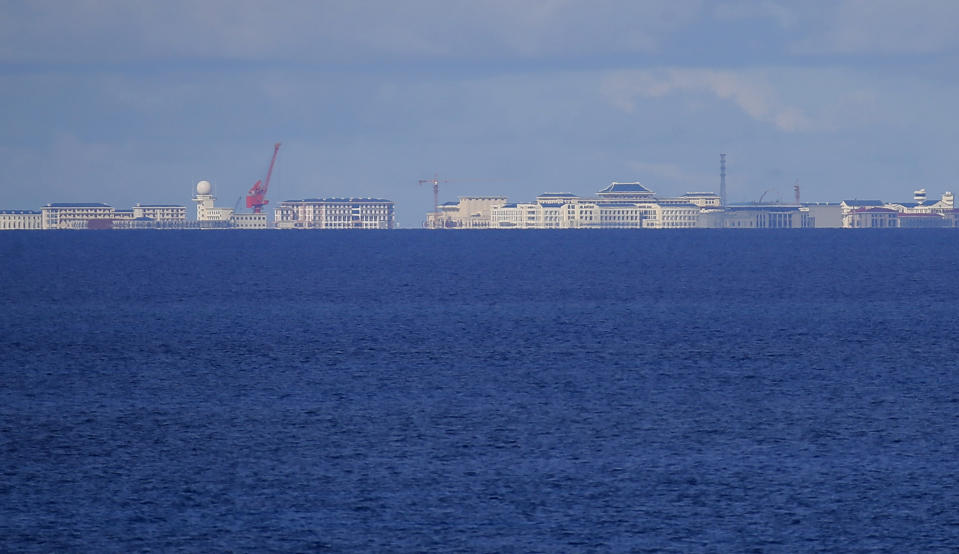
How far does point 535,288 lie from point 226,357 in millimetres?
47389

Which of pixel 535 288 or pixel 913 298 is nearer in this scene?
pixel 913 298

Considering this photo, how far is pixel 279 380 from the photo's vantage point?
50.3m

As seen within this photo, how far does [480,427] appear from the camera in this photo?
40.2m

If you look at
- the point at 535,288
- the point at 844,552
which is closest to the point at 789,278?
the point at 535,288

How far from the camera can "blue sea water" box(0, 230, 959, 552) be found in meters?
29.5

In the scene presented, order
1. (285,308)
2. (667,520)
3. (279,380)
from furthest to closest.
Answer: (285,308)
(279,380)
(667,520)

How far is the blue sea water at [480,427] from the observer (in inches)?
1163

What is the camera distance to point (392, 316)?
252 feet

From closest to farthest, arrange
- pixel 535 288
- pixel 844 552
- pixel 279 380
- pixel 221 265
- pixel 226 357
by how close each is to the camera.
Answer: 1. pixel 844 552
2. pixel 279 380
3. pixel 226 357
4. pixel 535 288
5. pixel 221 265

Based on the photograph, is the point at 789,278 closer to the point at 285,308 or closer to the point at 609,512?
the point at 285,308

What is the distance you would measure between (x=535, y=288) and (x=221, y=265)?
51689 mm

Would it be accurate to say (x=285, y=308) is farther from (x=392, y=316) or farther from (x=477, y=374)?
(x=477, y=374)

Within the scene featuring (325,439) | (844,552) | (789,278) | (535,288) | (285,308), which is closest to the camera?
(844,552)

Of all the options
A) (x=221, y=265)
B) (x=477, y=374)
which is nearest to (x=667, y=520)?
(x=477, y=374)
